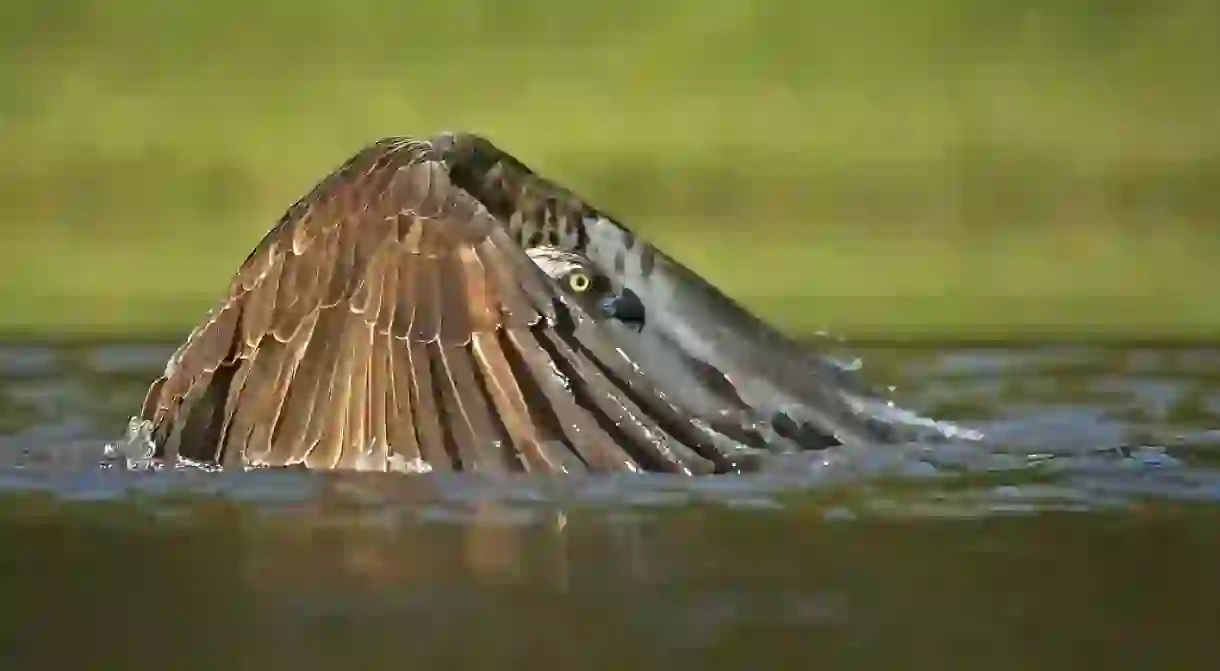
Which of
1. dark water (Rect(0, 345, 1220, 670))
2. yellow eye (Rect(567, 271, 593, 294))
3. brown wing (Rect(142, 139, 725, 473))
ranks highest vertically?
yellow eye (Rect(567, 271, 593, 294))

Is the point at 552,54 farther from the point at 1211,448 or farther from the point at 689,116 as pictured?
the point at 1211,448

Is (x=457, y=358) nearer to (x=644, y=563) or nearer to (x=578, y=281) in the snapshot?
(x=578, y=281)

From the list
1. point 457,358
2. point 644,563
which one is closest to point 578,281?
point 457,358

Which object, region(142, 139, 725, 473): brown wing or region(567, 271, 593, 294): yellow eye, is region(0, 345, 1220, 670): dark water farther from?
region(567, 271, 593, 294): yellow eye

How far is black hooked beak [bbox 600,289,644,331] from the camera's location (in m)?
6.70

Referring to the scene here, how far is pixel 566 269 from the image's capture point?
6816 mm

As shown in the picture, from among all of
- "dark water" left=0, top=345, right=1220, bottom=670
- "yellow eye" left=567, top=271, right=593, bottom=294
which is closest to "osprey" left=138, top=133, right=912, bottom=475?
"yellow eye" left=567, top=271, right=593, bottom=294

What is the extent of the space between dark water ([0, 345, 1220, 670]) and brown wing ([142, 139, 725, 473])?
12 cm

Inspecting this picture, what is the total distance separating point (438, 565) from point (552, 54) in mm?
13659

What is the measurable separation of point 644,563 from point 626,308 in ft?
6.20

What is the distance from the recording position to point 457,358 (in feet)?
19.7

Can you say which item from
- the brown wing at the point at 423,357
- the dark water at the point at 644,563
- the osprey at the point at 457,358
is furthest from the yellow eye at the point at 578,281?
the dark water at the point at 644,563

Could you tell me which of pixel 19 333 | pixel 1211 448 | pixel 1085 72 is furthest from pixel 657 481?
pixel 1085 72

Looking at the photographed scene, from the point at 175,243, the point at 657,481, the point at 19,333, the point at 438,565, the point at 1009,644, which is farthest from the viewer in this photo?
the point at 175,243
